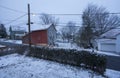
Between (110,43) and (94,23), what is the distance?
34.3ft

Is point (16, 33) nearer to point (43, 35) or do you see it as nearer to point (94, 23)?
A: point (43, 35)

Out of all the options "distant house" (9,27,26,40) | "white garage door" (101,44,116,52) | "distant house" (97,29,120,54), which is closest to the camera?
"distant house" (97,29,120,54)

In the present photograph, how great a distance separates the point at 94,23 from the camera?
3884cm

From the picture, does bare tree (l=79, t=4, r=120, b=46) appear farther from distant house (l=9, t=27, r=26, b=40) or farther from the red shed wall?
distant house (l=9, t=27, r=26, b=40)

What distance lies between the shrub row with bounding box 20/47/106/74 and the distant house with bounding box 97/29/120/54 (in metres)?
17.6

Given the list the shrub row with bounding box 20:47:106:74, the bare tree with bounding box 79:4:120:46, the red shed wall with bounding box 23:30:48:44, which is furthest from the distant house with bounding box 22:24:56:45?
the shrub row with bounding box 20:47:106:74

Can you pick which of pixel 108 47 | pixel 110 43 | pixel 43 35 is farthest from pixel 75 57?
pixel 43 35

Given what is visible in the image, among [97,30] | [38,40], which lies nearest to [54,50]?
[38,40]

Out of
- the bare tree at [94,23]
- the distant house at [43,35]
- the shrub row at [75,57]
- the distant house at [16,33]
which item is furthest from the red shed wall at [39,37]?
the distant house at [16,33]

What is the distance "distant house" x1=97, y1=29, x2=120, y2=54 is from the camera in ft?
91.8

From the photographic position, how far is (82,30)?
37.2 metres

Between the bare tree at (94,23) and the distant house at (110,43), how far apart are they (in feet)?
16.3

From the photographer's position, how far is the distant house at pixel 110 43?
28.0 m

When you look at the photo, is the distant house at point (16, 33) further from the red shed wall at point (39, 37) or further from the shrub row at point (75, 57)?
the shrub row at point (75, 57)
